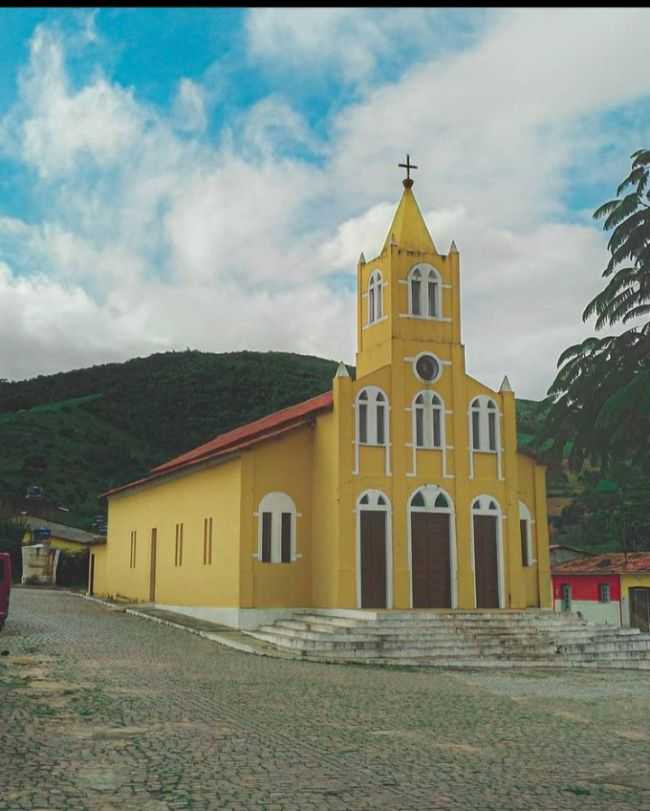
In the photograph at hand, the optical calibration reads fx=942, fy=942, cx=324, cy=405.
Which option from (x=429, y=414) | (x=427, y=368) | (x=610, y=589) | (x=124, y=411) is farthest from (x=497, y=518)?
(x=124, y=411)

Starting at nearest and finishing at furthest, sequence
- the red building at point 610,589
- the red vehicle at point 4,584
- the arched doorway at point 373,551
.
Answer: the red vehicle at point 4,584 < the arched doorway at point 373,551 < the red building at point 610,589

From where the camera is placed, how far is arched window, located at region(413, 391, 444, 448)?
88.7 feet

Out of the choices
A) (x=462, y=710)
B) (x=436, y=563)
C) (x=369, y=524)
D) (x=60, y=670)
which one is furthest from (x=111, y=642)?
(x=462, y=710)

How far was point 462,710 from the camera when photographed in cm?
1373

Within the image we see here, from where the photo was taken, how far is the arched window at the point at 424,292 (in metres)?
27.9

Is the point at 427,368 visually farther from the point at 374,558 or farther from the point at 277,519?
the point at 277,519

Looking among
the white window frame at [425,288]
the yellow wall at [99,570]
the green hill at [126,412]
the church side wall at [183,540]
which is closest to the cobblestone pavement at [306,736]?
the church side wall at [183,540]

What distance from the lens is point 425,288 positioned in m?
28.1

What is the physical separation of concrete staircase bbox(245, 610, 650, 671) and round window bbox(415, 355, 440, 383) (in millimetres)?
6733

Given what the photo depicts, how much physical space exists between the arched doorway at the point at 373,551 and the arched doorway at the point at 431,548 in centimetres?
75

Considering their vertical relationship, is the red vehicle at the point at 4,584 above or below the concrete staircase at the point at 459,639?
above

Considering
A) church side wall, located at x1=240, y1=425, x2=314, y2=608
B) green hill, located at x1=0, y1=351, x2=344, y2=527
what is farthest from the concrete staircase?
green hill, located at x1=0, y1=351, x2=344, y2=527

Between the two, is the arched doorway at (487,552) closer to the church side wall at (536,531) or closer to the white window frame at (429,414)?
the church side wall at (536,531)

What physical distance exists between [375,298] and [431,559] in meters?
7.99
